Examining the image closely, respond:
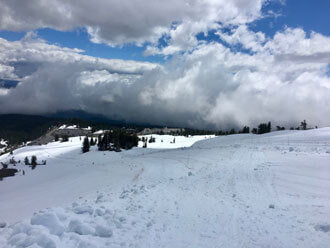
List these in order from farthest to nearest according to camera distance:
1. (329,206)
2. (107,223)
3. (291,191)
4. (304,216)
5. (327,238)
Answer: (291,191) < (329,206) < (304,216) < (107,223) < (327,238)

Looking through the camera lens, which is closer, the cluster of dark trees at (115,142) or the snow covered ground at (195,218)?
the snow covered ground at (195,218)

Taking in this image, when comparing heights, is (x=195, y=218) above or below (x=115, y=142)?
above

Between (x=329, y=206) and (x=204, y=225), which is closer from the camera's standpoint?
(x=204, y=225)

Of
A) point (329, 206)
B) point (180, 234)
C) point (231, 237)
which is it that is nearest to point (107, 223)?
point (180, 234)

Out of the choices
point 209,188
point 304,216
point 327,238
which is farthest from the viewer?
point 209,188

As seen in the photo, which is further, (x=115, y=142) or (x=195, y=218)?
(x=115, y=142)

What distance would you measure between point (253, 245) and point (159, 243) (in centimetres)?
356

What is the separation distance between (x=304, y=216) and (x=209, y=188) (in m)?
7.50

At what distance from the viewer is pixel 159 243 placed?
30.9 feet

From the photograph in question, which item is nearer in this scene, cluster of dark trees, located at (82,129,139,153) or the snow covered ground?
the snow covered ground

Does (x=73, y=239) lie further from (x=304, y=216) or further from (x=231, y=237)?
(x=304, y=216)

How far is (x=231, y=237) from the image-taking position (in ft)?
32.7

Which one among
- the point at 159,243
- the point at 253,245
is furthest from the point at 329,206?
the point at 159,243

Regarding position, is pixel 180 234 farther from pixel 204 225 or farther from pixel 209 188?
pixel 209 188
